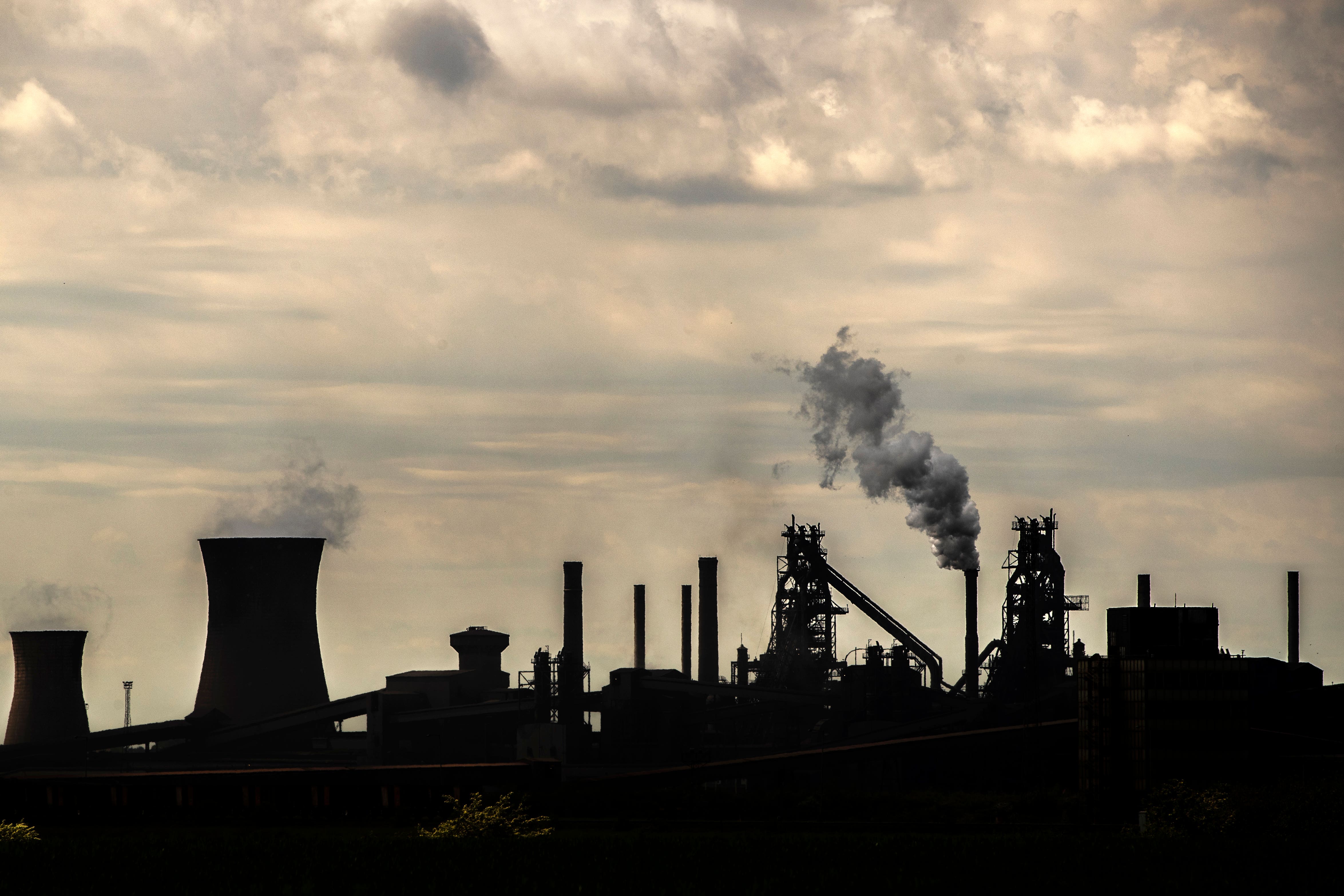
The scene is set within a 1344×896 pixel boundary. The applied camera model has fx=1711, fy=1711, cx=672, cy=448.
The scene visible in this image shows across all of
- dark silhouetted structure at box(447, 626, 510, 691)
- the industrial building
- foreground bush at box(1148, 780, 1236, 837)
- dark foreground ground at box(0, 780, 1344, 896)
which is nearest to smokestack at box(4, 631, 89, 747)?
the industrial building

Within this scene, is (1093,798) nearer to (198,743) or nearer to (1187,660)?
(1187,660)

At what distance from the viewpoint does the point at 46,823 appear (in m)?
45.3

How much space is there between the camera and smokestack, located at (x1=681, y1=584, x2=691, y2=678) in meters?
91.6

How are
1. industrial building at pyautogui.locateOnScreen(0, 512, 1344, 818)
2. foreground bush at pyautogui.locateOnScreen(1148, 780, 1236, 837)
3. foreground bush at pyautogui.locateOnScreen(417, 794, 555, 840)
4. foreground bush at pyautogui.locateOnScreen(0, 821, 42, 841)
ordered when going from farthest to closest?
1. industrial building at pyautogui.locateOnScreen(0, 512, 1344, 818)
2. foreground bush at pyautogui.locateOnScreen(1148, 780, 1236, 837)
3. foreground bush at pyautogui.locateOnScreen(417, 794, 555, 840)
4. foreground bush at pyautogui.locateOnScreen(0, 821, 42, 841)

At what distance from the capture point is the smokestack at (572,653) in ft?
243

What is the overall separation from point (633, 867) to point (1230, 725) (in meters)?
24.5

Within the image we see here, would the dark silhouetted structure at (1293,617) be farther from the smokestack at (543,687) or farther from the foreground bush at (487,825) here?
the foreground bush at (487,825)

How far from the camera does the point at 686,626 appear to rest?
9219 cm

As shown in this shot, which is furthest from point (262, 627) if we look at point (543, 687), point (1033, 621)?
point (1033, 621)

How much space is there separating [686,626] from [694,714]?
20.5 m

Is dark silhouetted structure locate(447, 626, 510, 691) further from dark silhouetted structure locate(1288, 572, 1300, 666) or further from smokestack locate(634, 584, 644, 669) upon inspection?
dark silhouetted structure locate(1288, 572, 1300, 666)

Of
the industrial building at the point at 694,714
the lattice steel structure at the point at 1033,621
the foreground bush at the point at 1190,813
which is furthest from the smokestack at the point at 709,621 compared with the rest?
the foreground bush at the point at 1190,813

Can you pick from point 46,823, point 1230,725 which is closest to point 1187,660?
point 1230,725

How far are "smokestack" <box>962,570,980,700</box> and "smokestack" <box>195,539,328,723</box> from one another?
2817 cm
